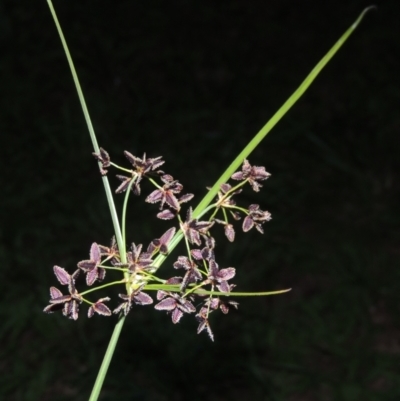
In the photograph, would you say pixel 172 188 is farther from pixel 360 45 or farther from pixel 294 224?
pixel 360 45

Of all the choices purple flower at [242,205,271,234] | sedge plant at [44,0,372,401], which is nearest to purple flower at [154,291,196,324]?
sedge plant at [44,0,372,401]

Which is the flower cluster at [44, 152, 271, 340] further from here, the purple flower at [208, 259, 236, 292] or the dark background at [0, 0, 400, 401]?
the dark background at [0, 0, 400, 401]

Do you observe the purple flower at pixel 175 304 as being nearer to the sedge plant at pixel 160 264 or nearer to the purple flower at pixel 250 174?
the sedge plant at pixel 160 264

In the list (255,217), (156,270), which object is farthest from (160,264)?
(255,217)

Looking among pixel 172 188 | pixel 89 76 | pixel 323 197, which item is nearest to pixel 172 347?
pixel 323 197

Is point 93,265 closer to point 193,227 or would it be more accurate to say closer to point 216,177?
point 193,227

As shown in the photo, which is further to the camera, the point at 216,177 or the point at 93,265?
the point at 216,177

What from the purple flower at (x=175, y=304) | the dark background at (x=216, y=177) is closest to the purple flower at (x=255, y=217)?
the purple flower at (x=175, y=304)

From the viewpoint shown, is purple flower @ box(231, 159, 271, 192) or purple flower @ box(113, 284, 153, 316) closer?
purple flower @ box(113, 284, 153, 316)
